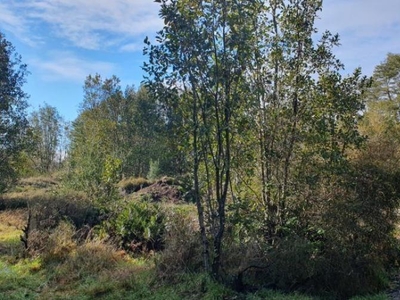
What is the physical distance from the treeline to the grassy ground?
1.20ft

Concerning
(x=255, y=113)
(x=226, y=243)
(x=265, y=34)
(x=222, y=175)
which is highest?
(x=265, y=34)

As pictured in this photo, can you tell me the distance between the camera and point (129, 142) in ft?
97.6

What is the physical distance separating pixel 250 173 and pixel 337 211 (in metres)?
1.59

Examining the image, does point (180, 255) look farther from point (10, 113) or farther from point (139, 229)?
point (10, 113)

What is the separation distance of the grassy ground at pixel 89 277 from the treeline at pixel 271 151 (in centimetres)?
37

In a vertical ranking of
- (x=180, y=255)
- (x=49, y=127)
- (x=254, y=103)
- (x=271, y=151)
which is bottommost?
(x=180, y=255)

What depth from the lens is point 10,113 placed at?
14.5 metres

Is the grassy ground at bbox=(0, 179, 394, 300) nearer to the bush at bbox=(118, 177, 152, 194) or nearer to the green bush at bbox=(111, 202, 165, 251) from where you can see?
the green bush at bbox=(111, 202, 165, 251)

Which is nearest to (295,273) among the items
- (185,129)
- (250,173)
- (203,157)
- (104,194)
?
(250,173)

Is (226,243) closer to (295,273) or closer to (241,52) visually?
(295,273)

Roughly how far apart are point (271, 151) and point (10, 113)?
38.9 ft

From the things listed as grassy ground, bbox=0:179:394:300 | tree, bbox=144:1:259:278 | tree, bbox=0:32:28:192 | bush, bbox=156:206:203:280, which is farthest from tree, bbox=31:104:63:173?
tree, bbox=144:1:259:278

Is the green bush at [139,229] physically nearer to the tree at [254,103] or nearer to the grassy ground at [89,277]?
the grassy ground at [89,277]

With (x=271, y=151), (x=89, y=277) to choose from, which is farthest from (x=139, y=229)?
(x=271, y=151)
